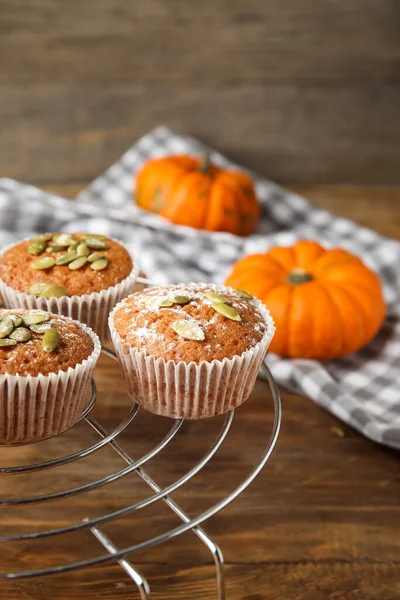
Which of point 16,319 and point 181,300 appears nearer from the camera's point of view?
point 16,319

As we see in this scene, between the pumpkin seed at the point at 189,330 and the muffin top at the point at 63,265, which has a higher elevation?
the pumpkin seed at the point at 189,330

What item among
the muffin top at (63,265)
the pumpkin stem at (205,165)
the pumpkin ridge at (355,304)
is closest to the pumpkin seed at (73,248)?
the muffin top at (63,265)

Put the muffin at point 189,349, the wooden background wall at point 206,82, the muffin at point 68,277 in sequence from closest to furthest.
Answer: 1. the muffin at point 189,349
2. the muffin at point 68,277
3. the wooden background wall at point 206,82

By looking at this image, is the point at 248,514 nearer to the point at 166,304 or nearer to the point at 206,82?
the point at 166,304

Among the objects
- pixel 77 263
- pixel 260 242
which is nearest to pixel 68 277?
pixel 77 263

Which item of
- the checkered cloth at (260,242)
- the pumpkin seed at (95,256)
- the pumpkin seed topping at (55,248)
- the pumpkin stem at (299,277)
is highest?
the pumpkin seed topping at (55,248)

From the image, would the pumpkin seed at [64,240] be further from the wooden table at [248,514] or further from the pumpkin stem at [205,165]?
the pumpkin stem at [205,165]
